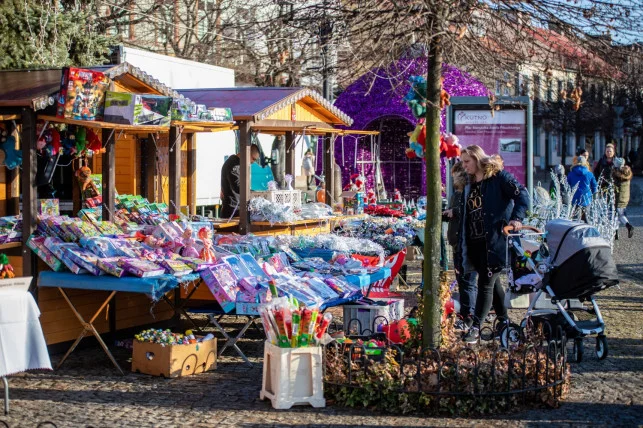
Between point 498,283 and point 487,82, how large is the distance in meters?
1.95

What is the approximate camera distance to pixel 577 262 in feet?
27.2

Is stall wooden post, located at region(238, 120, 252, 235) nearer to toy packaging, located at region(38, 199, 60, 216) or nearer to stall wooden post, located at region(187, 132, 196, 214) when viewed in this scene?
stall wooden post, located at region(187, 132, 196, 214)

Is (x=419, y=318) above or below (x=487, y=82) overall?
below

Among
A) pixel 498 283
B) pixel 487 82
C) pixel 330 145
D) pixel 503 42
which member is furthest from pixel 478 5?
pixel 330 145

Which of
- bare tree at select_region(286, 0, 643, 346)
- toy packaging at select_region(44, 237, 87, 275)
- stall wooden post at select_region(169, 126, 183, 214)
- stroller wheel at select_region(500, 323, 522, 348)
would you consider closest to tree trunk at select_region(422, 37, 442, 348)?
bare tree at select_region(286, 0, 643, 346)

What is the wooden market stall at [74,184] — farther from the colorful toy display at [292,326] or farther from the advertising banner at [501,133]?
the advertising banner at [501,133]

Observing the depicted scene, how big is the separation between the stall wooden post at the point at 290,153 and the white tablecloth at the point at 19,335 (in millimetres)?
8707

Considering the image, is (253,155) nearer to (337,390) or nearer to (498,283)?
(498,283)

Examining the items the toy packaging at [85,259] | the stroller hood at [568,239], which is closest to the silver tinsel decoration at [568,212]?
the stroller hood at [568,239]

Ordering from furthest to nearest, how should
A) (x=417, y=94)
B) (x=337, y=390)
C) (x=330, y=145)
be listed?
1. (x=330, y=145)
2. (x=417, y=94)
3. (x=337, y=390)

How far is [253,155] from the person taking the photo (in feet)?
45.6

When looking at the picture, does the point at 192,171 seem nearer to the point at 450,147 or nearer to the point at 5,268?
the point at 5,268

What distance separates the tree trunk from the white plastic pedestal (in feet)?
3.01

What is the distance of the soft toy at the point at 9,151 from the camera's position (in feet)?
32.3
